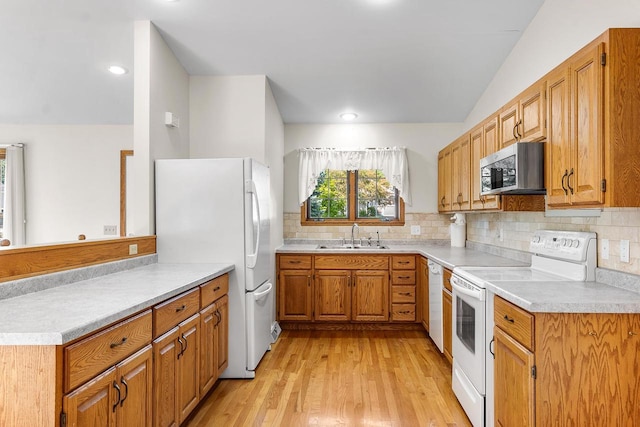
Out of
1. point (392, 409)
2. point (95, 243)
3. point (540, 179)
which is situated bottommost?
point (392, 409)

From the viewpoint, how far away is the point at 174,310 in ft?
6.96

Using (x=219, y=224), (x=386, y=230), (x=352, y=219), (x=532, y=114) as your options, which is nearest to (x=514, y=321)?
(x=532, y=114)

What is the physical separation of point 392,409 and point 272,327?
1614 millimetres

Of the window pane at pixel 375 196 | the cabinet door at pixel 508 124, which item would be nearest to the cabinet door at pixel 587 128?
the cabinet door at pixel 508 124

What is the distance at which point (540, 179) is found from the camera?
236 centimetres

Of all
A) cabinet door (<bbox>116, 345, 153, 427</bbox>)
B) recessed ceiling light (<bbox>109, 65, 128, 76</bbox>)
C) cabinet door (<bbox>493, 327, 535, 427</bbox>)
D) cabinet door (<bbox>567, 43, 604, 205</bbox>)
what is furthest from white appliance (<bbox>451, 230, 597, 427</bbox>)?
recessed ceiling light (<bbox>109, 65, 128, 76</bbox>)

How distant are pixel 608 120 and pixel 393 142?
10.6ft

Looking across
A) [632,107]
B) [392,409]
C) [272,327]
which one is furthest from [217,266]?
[632,107]

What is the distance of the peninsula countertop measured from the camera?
127cm

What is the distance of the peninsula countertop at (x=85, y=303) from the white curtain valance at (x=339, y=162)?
2.42 metres

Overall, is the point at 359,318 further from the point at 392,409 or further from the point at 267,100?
the point at 267,100

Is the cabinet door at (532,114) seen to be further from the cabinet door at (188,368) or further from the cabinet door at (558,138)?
the cabinet door at (188,368)

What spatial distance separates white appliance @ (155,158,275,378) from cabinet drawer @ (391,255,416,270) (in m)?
1.80

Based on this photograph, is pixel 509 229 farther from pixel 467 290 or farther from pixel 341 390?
pixel 341 390
